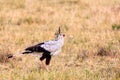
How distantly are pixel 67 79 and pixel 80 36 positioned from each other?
408 cm

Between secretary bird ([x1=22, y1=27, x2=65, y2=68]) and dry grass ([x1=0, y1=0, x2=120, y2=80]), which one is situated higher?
secretary bird ([x1=22, y1=27, x2=65, y2=68])

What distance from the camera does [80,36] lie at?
412 inches

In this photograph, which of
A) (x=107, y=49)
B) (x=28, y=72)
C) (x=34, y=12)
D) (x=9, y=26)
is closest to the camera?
(x=28, y=72)

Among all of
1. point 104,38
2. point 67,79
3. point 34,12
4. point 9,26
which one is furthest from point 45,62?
point 34,12

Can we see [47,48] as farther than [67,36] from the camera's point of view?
No

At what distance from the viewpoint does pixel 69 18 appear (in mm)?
12820

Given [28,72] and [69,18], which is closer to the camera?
[28,72]

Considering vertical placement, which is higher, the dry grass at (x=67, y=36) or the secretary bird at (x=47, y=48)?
the secretary bird at (x=47, y=48)

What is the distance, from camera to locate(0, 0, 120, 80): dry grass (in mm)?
7066

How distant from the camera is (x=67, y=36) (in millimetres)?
10758

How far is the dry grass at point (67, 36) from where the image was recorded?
7.07m

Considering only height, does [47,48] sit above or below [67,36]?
above

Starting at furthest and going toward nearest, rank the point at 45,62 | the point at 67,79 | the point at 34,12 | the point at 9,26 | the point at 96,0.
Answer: the point at 96,0 < the point at 34,12 < the point at 9,26 < the point at 45,62 < the point at 67,79

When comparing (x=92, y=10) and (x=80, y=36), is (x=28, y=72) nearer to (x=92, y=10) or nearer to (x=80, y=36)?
(x=80, y=36)
